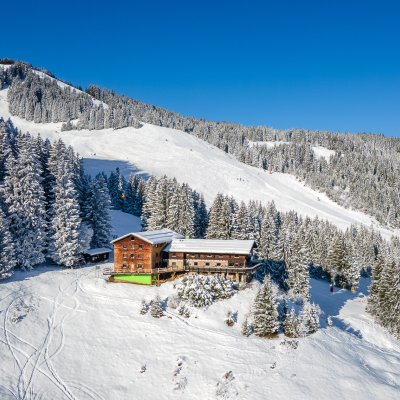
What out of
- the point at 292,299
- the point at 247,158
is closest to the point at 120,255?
the point at 292,299

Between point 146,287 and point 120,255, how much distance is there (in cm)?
565

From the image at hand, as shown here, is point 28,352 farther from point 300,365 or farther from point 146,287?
point 300,365

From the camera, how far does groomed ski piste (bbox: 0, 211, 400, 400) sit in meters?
32.9

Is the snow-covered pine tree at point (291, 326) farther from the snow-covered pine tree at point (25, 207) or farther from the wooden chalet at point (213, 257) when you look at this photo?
the snow-covered pine tree at point (25, 207)

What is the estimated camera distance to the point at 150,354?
121 feet

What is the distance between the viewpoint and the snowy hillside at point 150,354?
32875 millimetres

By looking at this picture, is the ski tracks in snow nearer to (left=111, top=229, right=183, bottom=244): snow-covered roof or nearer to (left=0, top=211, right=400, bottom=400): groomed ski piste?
(left=0, top=211, right=400, bottom=400): groomed ski piste

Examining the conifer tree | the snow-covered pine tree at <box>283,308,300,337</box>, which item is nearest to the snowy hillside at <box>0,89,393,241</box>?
the conifer tree

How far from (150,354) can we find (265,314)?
12126 mm

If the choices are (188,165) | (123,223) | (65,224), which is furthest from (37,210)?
(188,165)

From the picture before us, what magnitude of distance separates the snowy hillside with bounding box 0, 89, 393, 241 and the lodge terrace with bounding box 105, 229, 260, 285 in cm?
7297

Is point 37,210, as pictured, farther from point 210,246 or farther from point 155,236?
point 210,246

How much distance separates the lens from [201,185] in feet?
449

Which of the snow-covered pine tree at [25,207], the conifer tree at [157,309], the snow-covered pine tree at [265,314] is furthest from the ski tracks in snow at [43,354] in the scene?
the snow-covered pine tree at [265,314]
